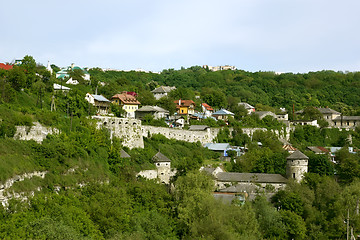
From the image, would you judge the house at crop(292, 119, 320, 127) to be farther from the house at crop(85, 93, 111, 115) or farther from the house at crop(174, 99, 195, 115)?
the house at crop(85, 93, 111, 115)

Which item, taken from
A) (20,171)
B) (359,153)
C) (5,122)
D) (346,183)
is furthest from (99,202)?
(359,153)

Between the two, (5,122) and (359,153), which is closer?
(5,122)

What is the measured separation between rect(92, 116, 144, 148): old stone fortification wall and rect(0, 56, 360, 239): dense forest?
4.13 ft

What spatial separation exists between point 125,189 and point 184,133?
23.2m

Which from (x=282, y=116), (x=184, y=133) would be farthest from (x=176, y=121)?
(x=282, y=116)

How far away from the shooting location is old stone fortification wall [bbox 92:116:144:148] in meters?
48.0

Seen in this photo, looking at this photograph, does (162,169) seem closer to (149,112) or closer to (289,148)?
(149,112)

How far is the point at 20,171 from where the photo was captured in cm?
3089

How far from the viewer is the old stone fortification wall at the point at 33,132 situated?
117ft

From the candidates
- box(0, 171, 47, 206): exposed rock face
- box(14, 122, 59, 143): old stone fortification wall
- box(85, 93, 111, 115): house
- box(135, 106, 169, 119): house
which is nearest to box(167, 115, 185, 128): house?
box(135, 106, 169, 119): house

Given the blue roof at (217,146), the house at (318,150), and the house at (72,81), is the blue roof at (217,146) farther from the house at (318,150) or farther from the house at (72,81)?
the house at (72,81)

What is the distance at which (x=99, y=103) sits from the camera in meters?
58.2

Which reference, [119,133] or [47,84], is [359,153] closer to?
[119,133]

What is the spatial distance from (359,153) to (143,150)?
3132 centimetres
